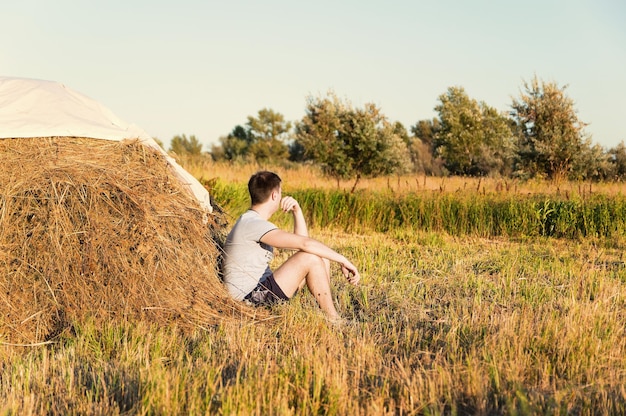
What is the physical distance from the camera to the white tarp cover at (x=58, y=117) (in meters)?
6.12

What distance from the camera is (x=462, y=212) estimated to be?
14648 millimetres

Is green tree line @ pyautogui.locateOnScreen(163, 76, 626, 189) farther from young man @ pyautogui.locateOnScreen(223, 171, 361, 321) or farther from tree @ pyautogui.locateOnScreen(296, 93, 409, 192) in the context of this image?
young man @ pyautogui.locateOnScreen(223, 171, 361, 321)

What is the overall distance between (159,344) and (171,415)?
140 cm

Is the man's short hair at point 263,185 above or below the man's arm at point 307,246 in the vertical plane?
above

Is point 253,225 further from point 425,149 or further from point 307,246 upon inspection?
point 425,149

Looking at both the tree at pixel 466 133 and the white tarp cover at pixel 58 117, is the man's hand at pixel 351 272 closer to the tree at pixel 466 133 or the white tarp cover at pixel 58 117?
the white tarp cover at pixel 58 117

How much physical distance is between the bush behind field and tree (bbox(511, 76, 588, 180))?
12.5 meters

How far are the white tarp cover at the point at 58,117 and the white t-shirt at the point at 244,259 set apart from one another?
686mm

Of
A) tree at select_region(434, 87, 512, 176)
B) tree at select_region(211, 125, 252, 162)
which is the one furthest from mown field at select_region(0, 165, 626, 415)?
tree at select_region(211, 125, 252, 162)

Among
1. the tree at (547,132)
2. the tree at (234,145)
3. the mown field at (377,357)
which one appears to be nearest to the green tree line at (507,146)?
the tree at (547,132)

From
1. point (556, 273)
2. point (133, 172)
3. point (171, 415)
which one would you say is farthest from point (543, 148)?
point (171, 415)

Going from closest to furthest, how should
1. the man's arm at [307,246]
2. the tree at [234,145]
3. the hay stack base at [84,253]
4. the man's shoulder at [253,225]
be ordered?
the hay stack base at [84,253] < the man's arm at [307,246] < the man's shoulder at [253,225] < the tree at [234,145]

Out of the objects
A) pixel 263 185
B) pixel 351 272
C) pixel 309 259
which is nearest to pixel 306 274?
pixel 309 259

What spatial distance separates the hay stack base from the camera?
556cm
